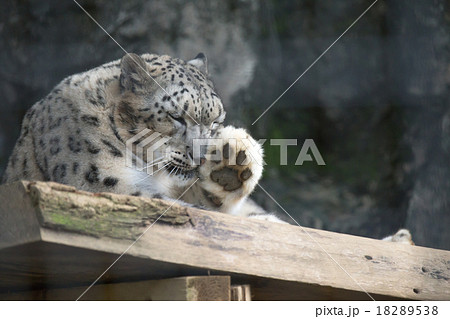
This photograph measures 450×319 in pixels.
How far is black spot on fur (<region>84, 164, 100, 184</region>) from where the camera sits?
175cm

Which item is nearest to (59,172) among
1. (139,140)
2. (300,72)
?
(139,140)

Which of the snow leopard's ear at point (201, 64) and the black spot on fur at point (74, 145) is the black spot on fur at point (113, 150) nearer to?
the black spot on fur at point (74, 145)

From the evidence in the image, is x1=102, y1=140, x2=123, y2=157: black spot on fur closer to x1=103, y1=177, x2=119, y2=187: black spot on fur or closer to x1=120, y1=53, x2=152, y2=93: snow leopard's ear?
x1=103, y1=177, x2=119, y2=187: black spot on fur

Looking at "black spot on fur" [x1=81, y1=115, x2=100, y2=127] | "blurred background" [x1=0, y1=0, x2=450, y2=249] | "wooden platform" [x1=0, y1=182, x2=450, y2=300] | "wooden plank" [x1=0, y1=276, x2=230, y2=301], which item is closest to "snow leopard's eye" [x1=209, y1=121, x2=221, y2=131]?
"black spot on fur" [x1=81, y1=115, x2=100, y2=127]

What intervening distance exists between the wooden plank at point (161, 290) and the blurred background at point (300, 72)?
1.72 m

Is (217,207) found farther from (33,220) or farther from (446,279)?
(33,220)

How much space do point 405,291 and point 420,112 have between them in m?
1.49

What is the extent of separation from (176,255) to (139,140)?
788 millimetres

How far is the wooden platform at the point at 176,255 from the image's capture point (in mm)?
1046

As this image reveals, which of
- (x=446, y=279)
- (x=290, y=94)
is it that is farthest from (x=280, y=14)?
(x=446, y=279)

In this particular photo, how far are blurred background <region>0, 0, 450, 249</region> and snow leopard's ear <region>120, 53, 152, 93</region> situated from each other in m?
1.13

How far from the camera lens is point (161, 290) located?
4.12ft

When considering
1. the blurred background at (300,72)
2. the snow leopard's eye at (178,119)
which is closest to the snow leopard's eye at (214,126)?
the snow leopard's eye at (178,119)

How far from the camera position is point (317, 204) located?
11.3ft
